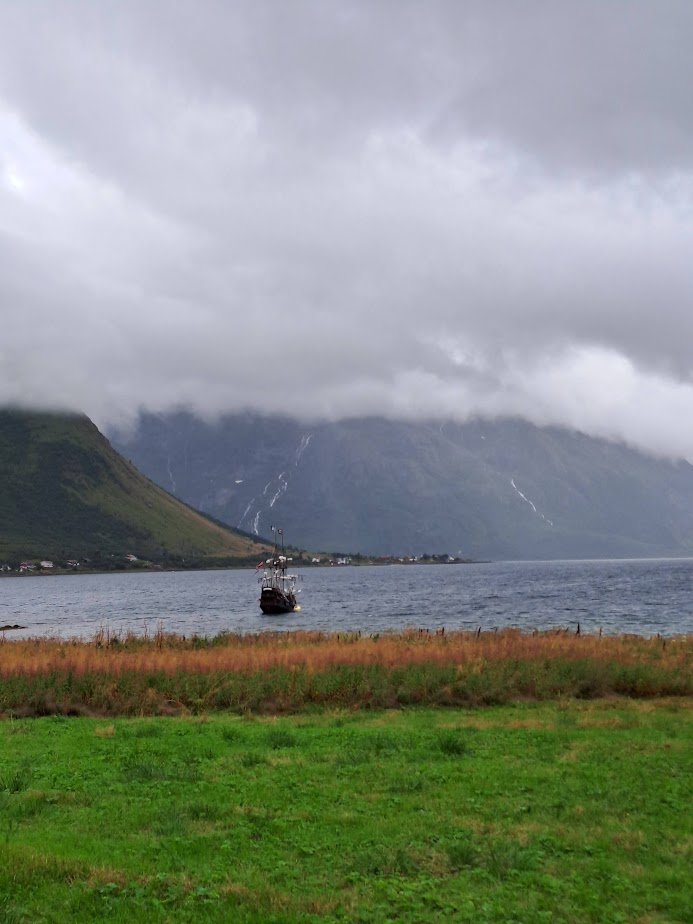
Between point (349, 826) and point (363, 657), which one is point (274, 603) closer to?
point (363, 657)

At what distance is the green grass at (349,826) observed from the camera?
932 centimetres

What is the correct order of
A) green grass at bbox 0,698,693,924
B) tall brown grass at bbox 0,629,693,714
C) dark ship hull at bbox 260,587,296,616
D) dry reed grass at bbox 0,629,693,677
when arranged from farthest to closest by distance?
dark ship hull at bbox 260,587,296,616 < dry reed grass at bbox 0,629,693,677 < tall brown grass at bbox 0,629,693,714 < green grass at bbox 0,698,693,924

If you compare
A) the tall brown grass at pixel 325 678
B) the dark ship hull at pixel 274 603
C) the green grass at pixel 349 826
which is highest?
the green grass at pixel 349 826

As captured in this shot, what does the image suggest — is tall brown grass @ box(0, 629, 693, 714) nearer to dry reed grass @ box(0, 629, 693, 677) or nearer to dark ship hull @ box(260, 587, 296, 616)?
dry reed grass @ box(0, 629, 693, 677)

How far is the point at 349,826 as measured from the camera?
480 inches

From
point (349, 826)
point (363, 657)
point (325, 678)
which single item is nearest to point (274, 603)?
point (363, 657)

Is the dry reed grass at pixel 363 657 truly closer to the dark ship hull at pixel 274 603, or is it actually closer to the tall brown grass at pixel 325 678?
the tall brown grass at pixel 325 678

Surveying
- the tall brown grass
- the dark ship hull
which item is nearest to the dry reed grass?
the tall brown grass

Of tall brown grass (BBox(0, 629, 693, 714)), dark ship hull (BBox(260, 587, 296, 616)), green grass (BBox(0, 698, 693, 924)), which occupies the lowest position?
dark ship hull (BBox(260, 587, 296, 616))

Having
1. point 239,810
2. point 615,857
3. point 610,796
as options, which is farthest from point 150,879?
point 610,796

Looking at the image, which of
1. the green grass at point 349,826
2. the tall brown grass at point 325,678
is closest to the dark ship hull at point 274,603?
the tall brown grass at point 325,678

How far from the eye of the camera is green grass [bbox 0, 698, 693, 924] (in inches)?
367

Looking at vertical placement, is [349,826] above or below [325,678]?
above

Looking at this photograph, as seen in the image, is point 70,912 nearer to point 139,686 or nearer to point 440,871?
point 440,871
